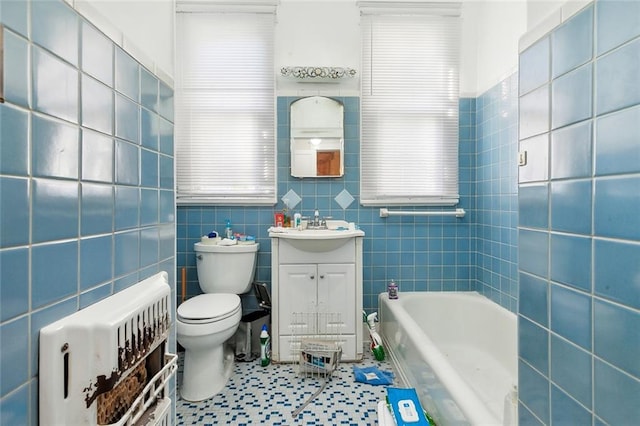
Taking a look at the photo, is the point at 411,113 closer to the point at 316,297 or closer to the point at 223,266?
the point at 316,297

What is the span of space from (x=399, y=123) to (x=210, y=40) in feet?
5.02

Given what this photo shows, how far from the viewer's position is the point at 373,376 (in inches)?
69.8

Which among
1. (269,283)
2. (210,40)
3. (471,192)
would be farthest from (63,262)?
(471,192)

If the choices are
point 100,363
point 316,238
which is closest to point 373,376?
point 316,238

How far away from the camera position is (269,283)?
227 cm

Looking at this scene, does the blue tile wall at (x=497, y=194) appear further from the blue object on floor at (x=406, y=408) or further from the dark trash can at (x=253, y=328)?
the dark trash can at (x=253, y=328)

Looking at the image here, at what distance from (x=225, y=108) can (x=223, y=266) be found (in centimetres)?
116

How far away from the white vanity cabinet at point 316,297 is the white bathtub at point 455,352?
292 mm

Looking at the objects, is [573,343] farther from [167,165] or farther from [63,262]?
[167,165]

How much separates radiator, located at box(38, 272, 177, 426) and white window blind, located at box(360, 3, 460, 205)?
5.91 ft

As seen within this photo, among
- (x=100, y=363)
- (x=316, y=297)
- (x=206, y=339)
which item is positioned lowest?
(x=206, y=339)

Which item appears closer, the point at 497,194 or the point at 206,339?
the point at 206,339

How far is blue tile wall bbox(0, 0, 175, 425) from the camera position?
455mm

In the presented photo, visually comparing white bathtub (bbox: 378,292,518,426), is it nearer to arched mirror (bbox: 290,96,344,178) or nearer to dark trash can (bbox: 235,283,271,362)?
dark trash can (bbox: 235,283,271,362)
